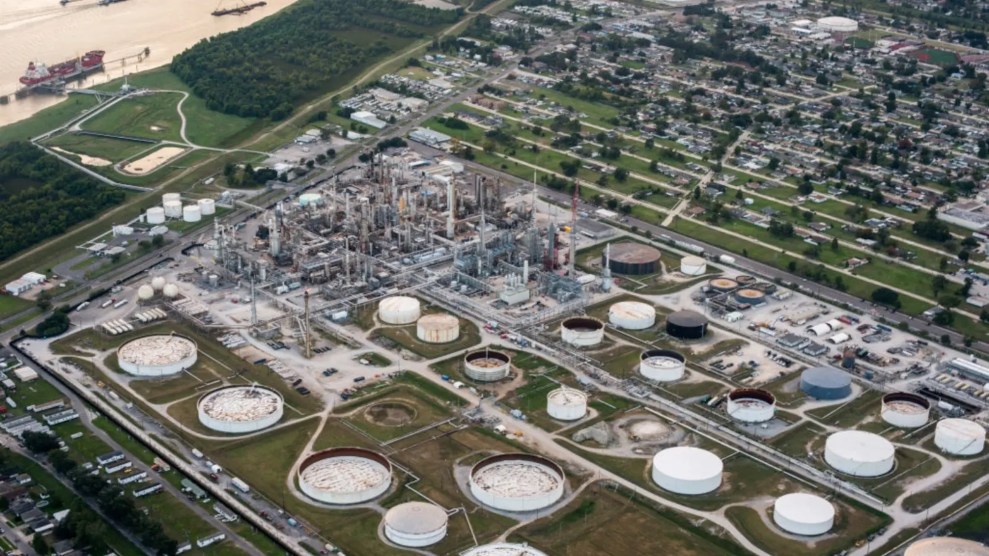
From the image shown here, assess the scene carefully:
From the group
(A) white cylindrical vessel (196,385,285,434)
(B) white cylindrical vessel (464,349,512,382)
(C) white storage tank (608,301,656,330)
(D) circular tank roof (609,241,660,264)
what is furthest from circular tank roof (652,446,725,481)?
(D) circular tank roof (609,241,660,264)

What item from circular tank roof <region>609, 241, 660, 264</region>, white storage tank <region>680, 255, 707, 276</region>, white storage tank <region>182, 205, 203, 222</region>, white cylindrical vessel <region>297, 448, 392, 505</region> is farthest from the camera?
white storage tank <region>182, 205, 203, 222</region>

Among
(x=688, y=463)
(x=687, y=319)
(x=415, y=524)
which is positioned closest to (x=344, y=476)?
(x=415, y=524)

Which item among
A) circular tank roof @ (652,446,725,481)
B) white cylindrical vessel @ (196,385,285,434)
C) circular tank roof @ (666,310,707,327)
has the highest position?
white cylindrical vessel @ (196,385,285,434)

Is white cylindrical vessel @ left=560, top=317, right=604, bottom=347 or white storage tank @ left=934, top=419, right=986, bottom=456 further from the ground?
white cylindrical vessel @ left=560, top=317, right=604, bottom=347

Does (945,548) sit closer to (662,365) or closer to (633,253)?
(662,365)

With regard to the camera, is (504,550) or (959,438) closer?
(504,550)

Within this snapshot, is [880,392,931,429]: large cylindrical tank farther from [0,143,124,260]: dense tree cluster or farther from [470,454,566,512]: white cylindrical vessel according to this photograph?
[0,143,124,260]: dense tree cluster

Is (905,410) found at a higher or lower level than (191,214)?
lower

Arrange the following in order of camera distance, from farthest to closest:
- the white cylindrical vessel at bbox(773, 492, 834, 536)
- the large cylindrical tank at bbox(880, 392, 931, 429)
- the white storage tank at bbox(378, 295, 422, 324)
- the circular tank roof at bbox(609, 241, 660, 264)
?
the circular tank roof at bbox(609, 241, 660, 264), the white storage tank at bbox(378, 295, 422, 324), the large cylindrical tank at bbox(880, 392, 931, 429), the white cylindrical vessel at bbox(773, 492, 834, 536)
